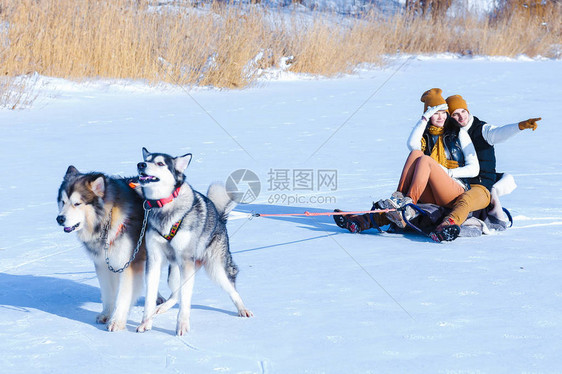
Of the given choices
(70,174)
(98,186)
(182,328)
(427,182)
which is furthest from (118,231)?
(427,182)

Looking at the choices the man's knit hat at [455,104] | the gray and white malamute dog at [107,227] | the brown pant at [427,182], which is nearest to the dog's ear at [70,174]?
the gray and white malamute dog at [107,227]

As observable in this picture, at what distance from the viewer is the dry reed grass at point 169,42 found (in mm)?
10273

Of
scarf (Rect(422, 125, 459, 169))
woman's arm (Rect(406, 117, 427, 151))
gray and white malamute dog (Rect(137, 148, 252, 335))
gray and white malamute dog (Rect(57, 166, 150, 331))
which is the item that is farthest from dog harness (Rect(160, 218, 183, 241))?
scarf (Rect(422, 125, 459, 169))

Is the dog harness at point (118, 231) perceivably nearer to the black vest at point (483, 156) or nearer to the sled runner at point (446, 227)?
the sled runner at point (446, 227)

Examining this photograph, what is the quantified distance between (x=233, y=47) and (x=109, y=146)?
426 cm

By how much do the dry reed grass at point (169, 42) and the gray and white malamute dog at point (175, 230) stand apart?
7.55 meters

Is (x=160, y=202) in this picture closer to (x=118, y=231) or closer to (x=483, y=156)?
(x=118, y=231)

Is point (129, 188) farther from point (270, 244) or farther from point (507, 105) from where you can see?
point (507, 105)

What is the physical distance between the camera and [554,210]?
5410mm

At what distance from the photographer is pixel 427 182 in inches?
189

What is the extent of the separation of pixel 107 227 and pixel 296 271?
1.25m

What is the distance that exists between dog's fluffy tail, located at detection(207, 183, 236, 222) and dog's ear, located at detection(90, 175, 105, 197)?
552 millimetres

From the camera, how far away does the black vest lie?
4910 millimetres

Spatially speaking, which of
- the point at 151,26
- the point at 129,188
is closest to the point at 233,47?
the point at 151,26
